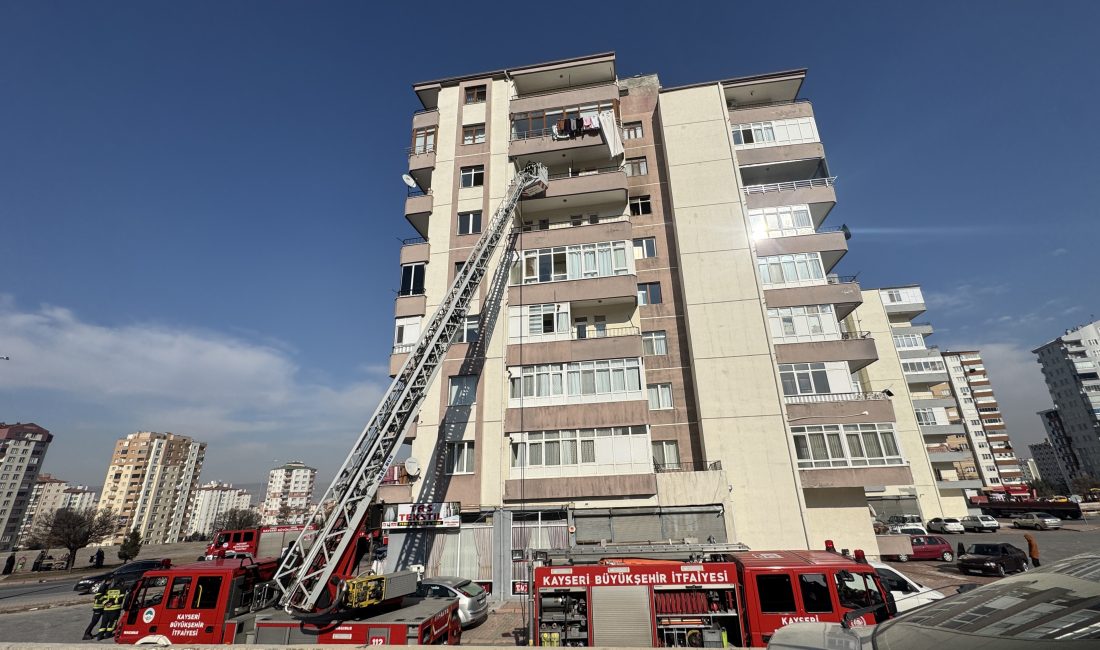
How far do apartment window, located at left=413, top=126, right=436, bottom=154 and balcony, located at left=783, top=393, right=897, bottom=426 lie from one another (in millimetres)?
26550

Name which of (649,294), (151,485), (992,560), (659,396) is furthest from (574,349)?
(151,485)

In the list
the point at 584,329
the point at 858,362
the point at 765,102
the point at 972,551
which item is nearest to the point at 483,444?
the point at 584,329

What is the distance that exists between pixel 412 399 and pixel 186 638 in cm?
849

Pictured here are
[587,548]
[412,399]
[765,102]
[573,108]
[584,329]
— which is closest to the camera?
[587,548]

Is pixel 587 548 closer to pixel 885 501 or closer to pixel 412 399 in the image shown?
pixel 412 399

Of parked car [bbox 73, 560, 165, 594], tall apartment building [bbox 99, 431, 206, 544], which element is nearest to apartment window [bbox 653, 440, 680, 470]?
parked car [bbox 73, 560, 165, 594]

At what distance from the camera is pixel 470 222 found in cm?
2683

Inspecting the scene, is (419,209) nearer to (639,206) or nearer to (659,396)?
(639,206)

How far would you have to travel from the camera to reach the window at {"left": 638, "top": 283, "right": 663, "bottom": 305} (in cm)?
2677

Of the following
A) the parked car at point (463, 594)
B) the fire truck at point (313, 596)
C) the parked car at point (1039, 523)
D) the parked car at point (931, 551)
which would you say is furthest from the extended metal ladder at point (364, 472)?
the parked car at point (1039, 523)

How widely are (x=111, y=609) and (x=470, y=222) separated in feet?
71.3

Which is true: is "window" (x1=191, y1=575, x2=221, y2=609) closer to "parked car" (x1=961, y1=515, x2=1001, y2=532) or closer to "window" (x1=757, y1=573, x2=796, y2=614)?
"window" (x1=757, y1=573, x2=796, y2=614)

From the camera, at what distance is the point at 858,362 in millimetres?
24016

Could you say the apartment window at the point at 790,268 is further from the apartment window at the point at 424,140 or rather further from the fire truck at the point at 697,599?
the apartment window at the point at 424,140
